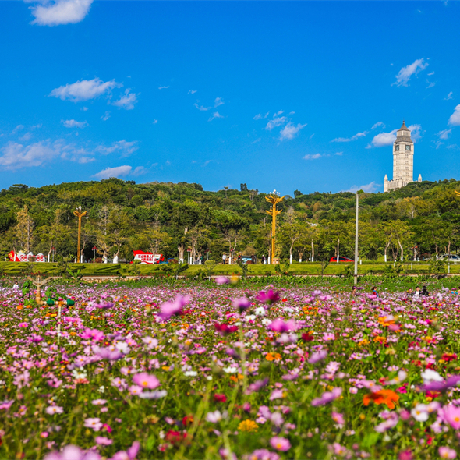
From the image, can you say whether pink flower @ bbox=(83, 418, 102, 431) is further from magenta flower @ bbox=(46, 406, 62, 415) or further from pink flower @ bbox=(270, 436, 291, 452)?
pink flower @ bbox=(270, 436, 291, 452)

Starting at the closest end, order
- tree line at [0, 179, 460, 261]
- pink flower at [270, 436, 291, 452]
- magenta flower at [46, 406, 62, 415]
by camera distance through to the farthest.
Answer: pink flower at [270, 436, 291, 452]
magenta flower at [46, 406, 62, 415]
tree line at [0, 179, 460, 261]

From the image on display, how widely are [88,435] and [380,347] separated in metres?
2.66

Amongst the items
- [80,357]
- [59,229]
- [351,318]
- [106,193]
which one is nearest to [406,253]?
[59,229]

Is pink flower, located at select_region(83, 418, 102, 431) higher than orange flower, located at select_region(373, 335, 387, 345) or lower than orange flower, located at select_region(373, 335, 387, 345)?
lower

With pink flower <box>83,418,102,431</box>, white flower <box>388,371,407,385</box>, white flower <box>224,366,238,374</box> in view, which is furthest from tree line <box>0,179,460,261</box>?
pink flower <box>83,418,102,431</box>

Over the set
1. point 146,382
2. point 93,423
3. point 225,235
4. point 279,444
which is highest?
point 225,235

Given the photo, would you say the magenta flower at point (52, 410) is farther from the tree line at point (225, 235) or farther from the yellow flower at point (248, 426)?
the tree line at point (225, 235)

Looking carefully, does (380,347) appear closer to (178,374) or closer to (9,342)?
(178,374)

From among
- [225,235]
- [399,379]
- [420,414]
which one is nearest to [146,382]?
[420,414]

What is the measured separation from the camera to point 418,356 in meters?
3.40

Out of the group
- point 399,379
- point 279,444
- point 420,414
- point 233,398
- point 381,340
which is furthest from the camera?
point 381,340

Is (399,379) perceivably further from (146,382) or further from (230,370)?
(146,382)

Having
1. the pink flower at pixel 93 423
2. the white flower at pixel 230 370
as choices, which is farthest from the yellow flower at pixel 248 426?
the pink flower at pixel 93 423

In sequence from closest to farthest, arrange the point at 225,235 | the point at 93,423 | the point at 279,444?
the point at 279,444 → the point at 93,423 → the point at 225,235
